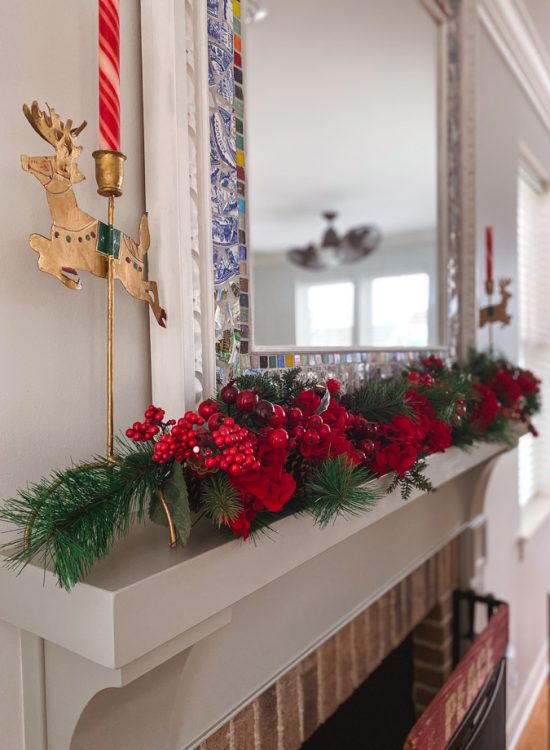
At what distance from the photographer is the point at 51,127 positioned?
0.52 metres

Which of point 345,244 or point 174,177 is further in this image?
point 345,244

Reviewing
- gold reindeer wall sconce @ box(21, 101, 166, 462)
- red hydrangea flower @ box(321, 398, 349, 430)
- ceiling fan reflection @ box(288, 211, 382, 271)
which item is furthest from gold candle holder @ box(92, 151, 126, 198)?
ceiling fan reflection @ box(288, 211, 382, 271)

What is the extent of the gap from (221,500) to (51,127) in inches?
15.8

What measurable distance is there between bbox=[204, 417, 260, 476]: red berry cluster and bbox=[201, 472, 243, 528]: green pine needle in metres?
0.03

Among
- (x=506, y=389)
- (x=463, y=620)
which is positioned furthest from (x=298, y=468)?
(x=463, y=620)

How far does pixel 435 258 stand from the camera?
4.67 feet

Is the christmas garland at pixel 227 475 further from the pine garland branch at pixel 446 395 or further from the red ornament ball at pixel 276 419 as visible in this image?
the pine garland branch at pixel 446 395

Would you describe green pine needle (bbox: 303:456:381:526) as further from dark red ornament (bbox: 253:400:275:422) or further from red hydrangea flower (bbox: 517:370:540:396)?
red hydrangea flower (bbox: 517:370:540:396)

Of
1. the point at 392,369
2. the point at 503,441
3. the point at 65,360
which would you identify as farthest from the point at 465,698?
the point at 65,360

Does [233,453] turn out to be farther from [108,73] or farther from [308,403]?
[108,73]

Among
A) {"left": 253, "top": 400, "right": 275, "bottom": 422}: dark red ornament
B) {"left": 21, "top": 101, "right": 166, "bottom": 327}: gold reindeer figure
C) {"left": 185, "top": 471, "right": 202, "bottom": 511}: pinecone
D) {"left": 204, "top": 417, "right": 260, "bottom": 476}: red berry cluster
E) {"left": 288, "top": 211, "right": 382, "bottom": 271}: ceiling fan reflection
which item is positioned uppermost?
{"left": 288, "top": 211, "right": 382, "bottom": 271}: ceiling fan reflection

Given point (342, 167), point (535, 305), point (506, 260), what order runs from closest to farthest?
point (342, 167)
point (506, 260)
point (535, 305)

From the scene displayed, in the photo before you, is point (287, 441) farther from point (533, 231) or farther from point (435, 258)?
point (533, 231)

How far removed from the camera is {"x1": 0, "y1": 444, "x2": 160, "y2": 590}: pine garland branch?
0.47 m
